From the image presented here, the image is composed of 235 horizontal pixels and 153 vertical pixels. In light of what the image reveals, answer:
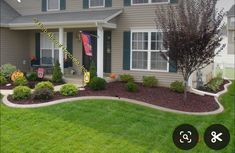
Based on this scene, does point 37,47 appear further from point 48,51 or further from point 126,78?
point 126,78

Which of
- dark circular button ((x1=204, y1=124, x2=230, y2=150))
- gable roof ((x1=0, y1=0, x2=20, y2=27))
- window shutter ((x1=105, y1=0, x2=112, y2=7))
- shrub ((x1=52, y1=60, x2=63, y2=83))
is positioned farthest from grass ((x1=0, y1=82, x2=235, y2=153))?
gable roof ((x1=0, y1=0, x2=20, y2=27))

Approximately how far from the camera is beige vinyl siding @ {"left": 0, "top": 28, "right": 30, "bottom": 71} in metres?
16.5

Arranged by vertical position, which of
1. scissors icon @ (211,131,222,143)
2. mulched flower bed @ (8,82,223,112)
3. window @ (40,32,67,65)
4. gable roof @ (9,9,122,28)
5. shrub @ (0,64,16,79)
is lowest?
mulched flower bed @ (8,82,223,112)

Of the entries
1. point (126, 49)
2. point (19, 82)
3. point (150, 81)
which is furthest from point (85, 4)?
point (150, 81)

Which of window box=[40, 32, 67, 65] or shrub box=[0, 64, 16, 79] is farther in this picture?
window box=[40, 32, 67, 65]

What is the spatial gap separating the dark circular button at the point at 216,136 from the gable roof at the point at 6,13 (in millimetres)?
16379

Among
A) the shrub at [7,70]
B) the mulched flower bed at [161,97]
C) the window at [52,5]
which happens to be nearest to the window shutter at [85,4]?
the window at [52,5]

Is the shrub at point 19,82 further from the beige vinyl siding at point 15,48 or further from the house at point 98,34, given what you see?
the beige vinyl siding at point 15,48

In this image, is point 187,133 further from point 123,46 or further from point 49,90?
point 123,46

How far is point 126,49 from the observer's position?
1424cm

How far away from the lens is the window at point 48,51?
16812 mm

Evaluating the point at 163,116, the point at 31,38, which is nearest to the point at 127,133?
the point at 163,116

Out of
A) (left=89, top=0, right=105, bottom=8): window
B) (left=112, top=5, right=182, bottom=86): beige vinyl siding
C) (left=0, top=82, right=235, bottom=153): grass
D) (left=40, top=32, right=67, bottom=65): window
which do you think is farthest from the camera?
(left=40, top=32, right=67, bottom=65): window

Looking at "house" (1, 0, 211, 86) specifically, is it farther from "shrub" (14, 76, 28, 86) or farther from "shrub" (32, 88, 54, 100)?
"shrub" (32, 88, 54, 100)
